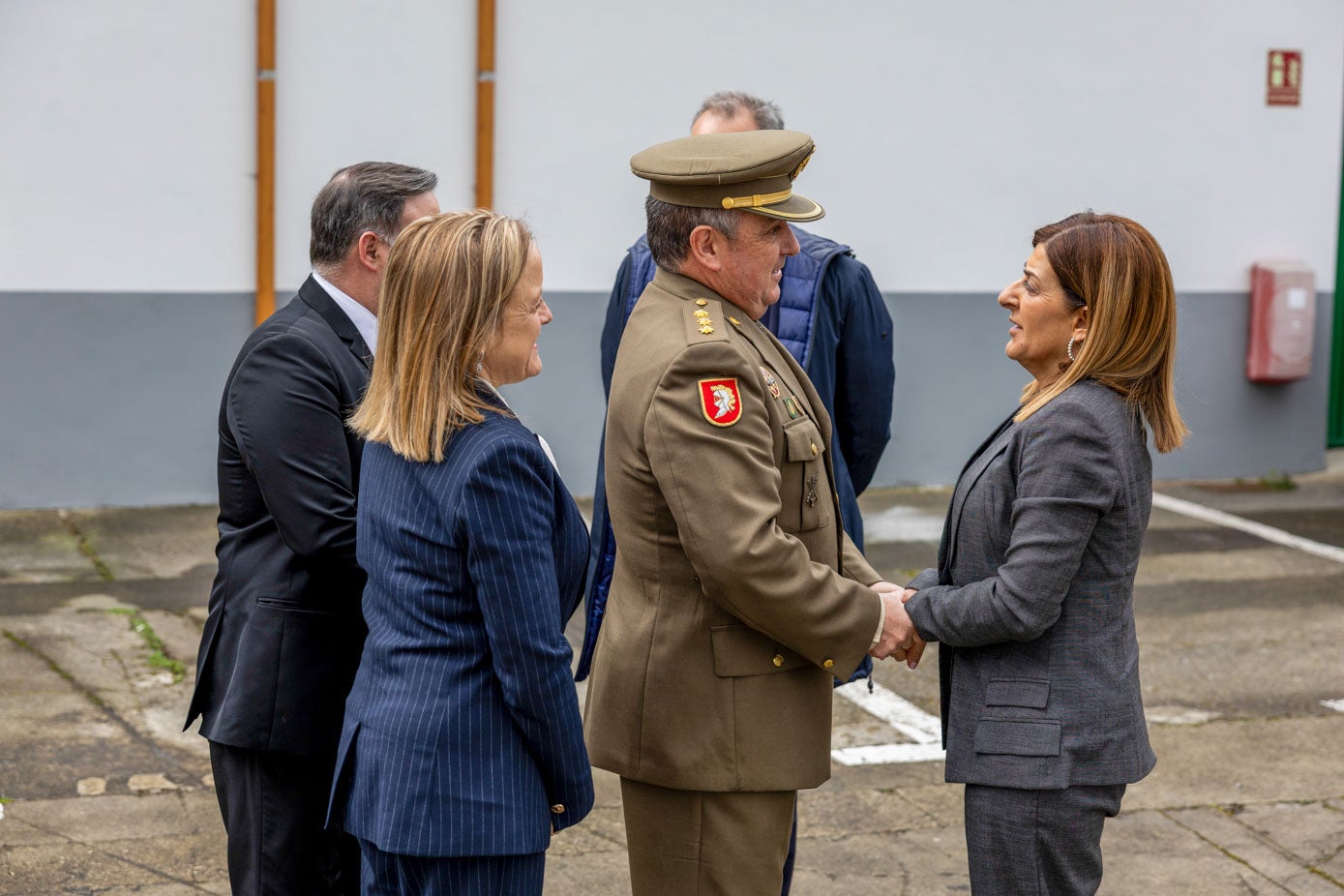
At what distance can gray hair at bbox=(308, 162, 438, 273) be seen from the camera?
291 centimetres

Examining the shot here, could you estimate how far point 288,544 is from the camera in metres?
2.71

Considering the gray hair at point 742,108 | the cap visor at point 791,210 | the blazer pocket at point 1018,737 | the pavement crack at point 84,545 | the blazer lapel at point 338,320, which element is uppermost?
→ the gray hair at point 742,108

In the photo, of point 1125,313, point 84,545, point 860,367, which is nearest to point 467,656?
point 1125,313

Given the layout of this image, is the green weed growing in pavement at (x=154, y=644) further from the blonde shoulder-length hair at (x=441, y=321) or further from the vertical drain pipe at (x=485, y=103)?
the blonde shoulder-length hair at (x=441, y=321)

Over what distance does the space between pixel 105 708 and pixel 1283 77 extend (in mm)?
7874

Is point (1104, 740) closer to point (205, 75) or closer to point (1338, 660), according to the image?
point (1338, 660)

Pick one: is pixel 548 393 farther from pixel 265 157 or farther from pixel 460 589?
pixel 460 589

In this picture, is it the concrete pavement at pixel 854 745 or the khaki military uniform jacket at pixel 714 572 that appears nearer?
the khaki military uniform jacket at pixel 714 572

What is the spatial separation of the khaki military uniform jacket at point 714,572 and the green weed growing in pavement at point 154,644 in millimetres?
3229

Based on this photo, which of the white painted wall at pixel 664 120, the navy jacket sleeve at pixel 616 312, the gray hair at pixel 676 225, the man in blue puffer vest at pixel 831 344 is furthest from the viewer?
the white painted wall at pixel 664 120

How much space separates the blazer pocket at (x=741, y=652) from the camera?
2686mm

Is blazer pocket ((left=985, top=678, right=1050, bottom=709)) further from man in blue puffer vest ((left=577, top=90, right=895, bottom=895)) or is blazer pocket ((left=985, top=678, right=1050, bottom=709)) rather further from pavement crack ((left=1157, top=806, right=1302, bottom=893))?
pavement crack ((left=1157, top=806, right=1302, bottom=893))

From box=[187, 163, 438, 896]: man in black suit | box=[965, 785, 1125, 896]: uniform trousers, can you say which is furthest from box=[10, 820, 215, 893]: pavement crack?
box=[965, 785, 1125, 896]: uniform trousers

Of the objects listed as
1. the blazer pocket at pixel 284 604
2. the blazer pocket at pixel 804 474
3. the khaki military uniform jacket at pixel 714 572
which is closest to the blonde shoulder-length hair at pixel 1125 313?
the blazer pocket at pixel 804 474
